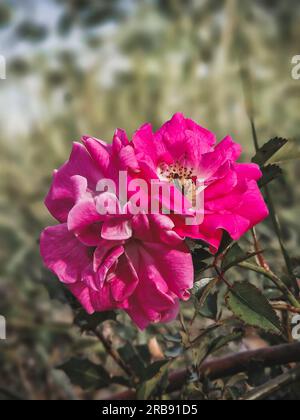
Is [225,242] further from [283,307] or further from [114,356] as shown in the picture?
[114,356]

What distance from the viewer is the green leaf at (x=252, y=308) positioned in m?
0.32

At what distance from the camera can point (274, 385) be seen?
364 millimetres

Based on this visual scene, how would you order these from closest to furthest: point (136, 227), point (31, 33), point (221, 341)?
point (136, 227) < point (221, 341) < point (31, 33)

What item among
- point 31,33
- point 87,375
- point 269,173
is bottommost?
point 87,375

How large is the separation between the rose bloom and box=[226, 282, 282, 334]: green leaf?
35 mm

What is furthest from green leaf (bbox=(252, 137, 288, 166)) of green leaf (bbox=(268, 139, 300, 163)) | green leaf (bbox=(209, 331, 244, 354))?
green leaf (bbox=(209, 331, 244, 354))

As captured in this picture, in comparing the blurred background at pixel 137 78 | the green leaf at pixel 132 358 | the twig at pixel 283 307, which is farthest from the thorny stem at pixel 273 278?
the blurred background at pixel 137 78

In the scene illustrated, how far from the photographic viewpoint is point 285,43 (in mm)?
1297

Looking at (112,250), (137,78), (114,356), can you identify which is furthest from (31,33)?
(112,250)

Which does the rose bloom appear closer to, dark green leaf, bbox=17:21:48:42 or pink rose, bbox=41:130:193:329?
pink rose, bbox=41:130:193:329

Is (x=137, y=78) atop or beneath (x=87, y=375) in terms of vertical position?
atop

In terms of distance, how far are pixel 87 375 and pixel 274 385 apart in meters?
0.14

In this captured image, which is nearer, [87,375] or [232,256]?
[232,256]

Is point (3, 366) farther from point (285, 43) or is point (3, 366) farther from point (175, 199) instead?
point (285, 43)
